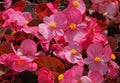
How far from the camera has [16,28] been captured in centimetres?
105

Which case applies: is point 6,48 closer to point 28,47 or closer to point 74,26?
point 28,47

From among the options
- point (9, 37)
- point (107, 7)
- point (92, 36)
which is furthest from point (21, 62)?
point (107, 7)

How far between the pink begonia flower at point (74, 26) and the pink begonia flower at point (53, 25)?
0.01 m

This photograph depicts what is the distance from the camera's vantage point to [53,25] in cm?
101

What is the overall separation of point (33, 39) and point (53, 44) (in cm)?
7

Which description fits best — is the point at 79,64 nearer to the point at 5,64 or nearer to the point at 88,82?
the point at 88,82

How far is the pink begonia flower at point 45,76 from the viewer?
853 millimetres

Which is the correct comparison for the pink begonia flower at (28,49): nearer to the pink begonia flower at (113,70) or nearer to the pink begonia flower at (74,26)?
the pink begonia flower at (74,26)

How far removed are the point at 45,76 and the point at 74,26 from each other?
204 mm

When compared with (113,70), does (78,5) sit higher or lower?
higher

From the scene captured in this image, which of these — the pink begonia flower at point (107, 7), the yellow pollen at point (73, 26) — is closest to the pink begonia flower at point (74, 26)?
the yellow pollen at point (73, 26)

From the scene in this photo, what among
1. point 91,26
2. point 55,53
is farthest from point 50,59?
point 91,26

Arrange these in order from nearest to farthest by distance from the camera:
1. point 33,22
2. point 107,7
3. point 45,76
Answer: point 45,76
point 33,22
point 107,7

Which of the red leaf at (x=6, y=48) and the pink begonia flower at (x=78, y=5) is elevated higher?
the pink begonia flower at (x=78, y=5)
